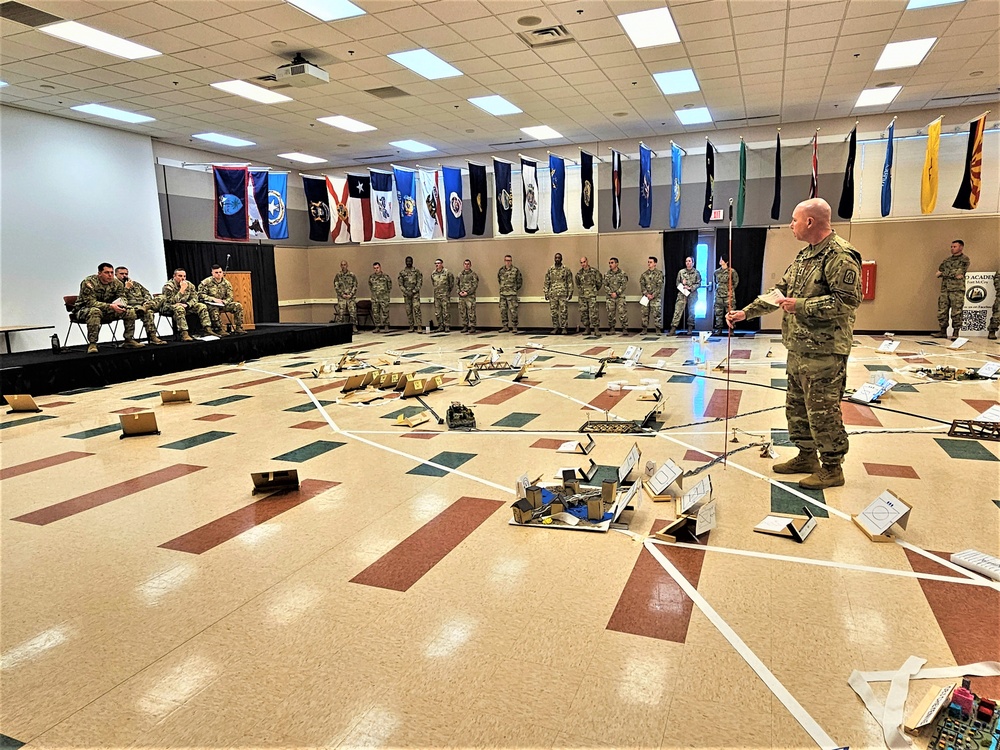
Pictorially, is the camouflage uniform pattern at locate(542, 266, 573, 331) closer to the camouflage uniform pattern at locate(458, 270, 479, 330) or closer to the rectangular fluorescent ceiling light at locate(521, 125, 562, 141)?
the camouflage uniform pattern at locate(458, 270, 479, 330)

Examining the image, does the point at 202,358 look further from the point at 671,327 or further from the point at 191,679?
the point at 671,327

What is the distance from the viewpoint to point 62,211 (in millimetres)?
10961

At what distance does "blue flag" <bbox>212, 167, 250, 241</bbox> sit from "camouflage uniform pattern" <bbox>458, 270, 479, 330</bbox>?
5.26m

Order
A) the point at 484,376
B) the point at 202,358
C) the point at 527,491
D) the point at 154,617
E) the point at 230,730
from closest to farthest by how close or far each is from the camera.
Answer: the point at 230,730 < the point at 154,617 < the point at 527,491 < the point at 484,376 < the point at 202,358

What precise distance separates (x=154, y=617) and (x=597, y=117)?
11750 mm

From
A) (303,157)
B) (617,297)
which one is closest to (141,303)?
(303,157)

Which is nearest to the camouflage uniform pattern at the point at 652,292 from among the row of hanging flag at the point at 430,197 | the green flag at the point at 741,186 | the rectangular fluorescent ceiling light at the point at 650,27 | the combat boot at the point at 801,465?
the row of hanging flag at the point at 430,197

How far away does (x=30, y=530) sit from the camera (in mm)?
3406

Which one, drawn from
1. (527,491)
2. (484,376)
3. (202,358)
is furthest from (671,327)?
(527,491)

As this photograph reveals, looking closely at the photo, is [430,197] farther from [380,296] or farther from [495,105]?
[380,296]

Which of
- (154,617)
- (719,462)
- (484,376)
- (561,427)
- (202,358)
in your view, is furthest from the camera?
(202,358)

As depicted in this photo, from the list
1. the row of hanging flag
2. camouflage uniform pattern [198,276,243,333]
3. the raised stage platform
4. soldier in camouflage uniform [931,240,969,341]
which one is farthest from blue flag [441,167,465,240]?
soldier in camouflage uniform [931,240,969,341]

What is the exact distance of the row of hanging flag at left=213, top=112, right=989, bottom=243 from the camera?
465 inches

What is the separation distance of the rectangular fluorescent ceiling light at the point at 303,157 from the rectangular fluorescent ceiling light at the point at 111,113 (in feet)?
12.7
